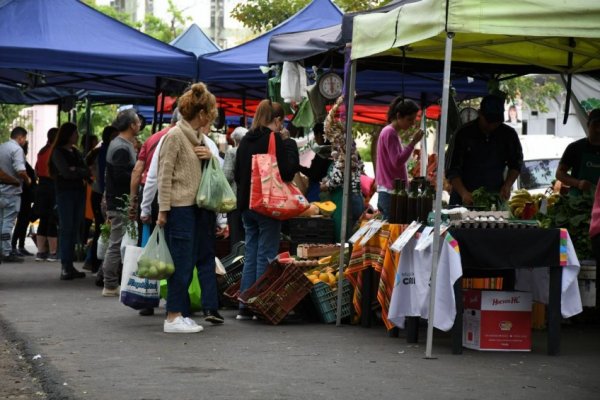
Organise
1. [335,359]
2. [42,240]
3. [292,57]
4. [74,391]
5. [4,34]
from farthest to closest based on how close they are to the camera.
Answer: [42,240], [4,34], [292,57], [335,359], [74,391]

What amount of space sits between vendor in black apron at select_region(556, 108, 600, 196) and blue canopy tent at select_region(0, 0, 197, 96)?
17.4ft

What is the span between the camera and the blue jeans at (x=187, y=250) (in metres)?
9.98

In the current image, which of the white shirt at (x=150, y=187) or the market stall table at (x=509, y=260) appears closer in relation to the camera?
the market stall table at (x=509, y=260)

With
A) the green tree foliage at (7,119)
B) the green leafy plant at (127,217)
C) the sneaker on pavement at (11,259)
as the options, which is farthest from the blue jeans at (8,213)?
the green tree foliage at (7,119)

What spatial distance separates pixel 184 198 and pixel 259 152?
1.23 meters

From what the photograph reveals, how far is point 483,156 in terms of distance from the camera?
11375mm

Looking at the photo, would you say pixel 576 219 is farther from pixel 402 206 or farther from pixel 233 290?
pixel 233 290

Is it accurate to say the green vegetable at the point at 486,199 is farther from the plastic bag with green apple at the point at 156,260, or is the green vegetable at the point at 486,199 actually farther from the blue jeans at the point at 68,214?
the blue jeans at the point at 68,214

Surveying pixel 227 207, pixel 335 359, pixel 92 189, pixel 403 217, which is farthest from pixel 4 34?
pixel 335 359

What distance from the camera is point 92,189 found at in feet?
54.1

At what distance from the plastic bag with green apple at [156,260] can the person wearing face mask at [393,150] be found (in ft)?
9.44

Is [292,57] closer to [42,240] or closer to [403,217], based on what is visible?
[403,217]

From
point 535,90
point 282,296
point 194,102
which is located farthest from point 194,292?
point 535,90

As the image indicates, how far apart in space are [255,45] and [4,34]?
3885mm
